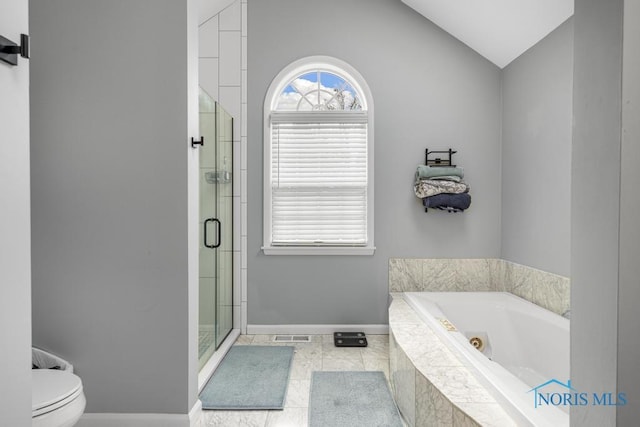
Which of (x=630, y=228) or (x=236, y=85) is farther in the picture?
(x=236, y=85)

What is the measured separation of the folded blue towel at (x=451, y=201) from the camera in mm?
3020

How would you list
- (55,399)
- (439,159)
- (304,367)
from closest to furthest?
(55,399) → (304,367) → (439,159)

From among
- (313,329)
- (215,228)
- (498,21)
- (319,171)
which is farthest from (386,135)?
(313,329)

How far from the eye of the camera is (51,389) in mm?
1444

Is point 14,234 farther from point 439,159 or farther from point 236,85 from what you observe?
point 439,159

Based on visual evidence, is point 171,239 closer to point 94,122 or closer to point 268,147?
point 94,122

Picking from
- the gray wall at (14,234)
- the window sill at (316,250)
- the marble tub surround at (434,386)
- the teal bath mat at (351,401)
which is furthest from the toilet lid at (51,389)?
the window sill at (316,250)

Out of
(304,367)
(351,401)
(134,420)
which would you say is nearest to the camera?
(134,420)

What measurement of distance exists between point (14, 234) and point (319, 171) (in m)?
2.49

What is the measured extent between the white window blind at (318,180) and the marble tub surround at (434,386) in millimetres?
1119

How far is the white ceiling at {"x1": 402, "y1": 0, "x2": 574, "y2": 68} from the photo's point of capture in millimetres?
2398

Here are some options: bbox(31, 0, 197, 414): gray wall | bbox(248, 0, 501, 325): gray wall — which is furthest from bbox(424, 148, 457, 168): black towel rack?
bbox(31, 0, 197, 414): gray wall

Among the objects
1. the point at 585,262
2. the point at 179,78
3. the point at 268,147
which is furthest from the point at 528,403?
the point at 268,147

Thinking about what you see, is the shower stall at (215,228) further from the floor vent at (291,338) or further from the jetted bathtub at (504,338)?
the jetted bathtub at (504,338)
